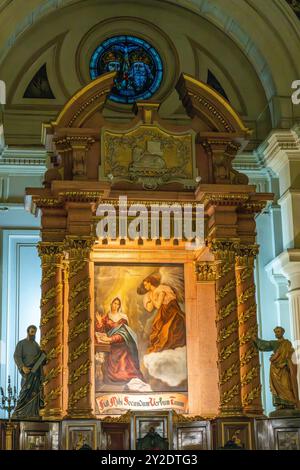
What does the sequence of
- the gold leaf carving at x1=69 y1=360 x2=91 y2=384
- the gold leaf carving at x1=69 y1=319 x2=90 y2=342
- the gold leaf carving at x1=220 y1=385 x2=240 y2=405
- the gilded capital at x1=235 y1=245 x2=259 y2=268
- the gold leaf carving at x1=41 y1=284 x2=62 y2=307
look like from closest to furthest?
1. the gold leaf carving at x1=69 y1=360 x2=91 y2=384
2. the gold leaf carving at x1=69 y1=319 x2=90 y2=342
3. the gold leaf carving at x1=220 y1=385 x2=240 y2=405
4. the gold leaf carving at x1=41 y1=284 x2=62 y2=307
5. the gilded capital at x1=235 y1=245 x2=259 y2=268

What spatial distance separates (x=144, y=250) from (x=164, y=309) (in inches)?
43.8

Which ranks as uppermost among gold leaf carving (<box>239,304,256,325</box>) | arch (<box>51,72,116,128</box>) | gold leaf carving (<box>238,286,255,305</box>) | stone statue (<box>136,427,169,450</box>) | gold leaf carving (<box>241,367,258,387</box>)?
arch (<box>51,72,116,128</box>)

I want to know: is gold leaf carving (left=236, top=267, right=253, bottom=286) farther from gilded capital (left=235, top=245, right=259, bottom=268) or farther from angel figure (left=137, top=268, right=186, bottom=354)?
angel figure (left=137, top=268, right=186, bottom=354)

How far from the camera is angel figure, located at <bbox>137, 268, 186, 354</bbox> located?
17.1 meters

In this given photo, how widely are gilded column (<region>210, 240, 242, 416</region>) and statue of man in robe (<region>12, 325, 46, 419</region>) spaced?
287cm

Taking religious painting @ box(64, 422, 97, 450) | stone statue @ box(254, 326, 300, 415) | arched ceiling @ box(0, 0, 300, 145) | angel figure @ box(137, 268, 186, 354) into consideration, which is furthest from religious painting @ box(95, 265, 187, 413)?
arched ceiling @ box(0, 0, 300, 145)

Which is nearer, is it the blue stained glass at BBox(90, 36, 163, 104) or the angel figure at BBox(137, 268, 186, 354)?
the angel figure at BBox(137, 268, 186, 354)

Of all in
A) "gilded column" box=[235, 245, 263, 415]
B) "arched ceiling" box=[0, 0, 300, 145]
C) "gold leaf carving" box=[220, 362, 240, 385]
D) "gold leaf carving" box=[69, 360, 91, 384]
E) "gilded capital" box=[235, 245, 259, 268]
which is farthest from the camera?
"arched ceiling" box=[0, 0, 300, 145]

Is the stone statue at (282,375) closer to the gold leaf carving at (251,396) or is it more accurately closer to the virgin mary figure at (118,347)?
the gold leaf carving at (251,396)

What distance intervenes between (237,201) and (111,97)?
5.33m

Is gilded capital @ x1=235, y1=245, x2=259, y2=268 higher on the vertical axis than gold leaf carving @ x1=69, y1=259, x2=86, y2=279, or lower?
higher

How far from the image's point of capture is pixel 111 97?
20.8 meters

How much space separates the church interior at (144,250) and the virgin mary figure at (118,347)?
28 mm

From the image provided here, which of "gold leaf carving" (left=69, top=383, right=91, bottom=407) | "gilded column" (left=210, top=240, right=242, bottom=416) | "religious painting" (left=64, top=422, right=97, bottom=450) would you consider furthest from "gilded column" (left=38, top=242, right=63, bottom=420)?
"gilded column" (left=210, top=240, right=242, bottom=416)
